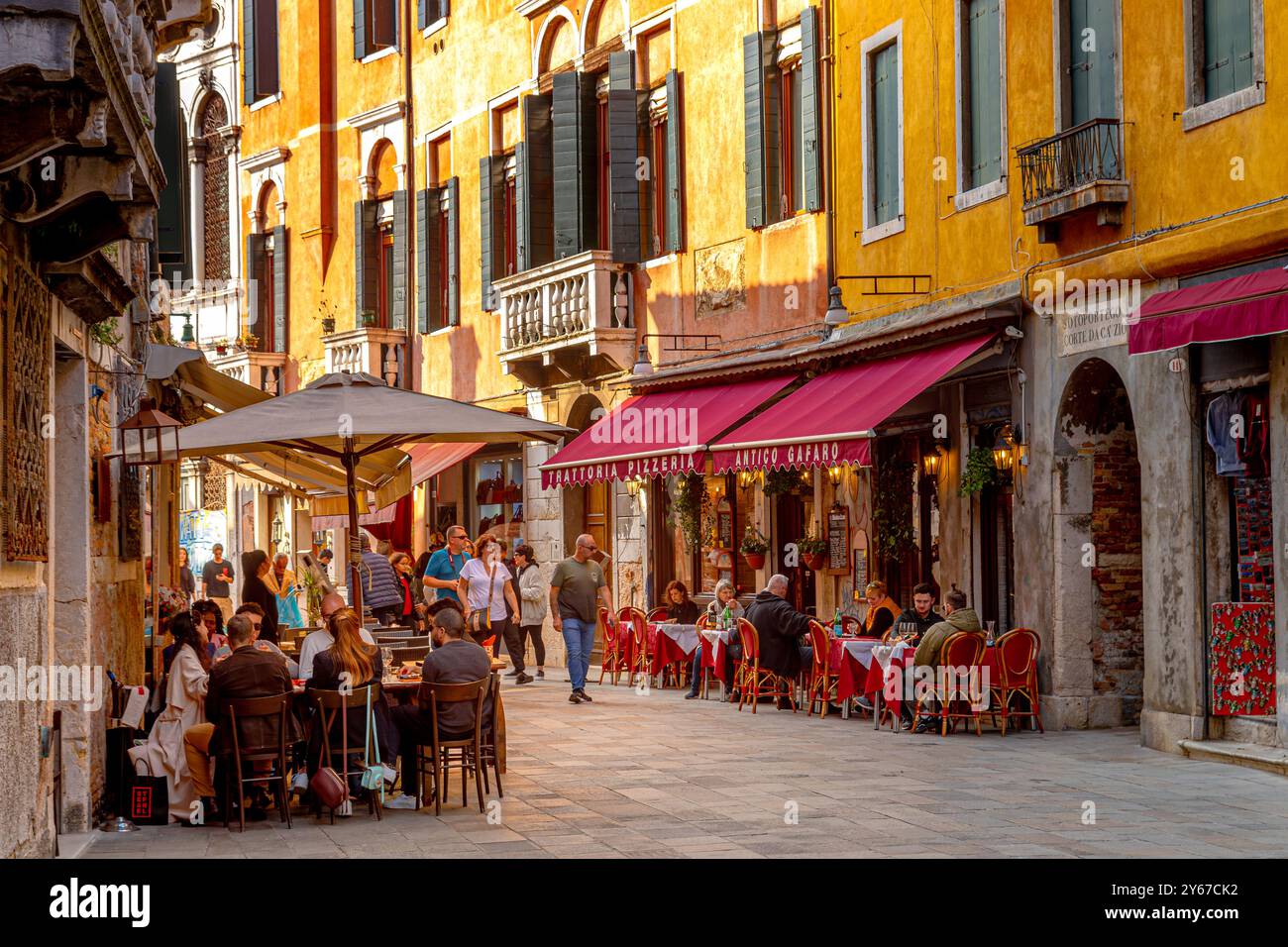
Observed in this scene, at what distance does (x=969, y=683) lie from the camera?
48.7 feet

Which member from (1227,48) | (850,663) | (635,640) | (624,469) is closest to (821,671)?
(850,663)

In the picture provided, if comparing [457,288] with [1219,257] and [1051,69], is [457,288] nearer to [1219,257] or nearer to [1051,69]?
[1051,69]

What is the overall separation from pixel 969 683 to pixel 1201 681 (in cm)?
198

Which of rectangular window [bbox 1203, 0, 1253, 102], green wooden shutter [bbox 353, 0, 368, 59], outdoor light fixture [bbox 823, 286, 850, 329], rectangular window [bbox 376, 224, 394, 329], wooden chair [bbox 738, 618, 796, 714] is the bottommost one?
wooden chair [bbox 738, 618, 796, 714]

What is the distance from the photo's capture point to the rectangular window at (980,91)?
634 inches

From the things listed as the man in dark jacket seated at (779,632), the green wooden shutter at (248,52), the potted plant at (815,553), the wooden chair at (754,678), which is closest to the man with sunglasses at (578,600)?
the wooden chair at (754,678)

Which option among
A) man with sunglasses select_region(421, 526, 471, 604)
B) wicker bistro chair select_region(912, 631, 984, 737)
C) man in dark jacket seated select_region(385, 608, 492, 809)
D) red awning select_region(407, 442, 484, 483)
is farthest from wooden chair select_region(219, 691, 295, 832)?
red awning select_region(407, 442, 484, 483)

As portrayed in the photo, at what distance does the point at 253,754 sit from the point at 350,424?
2423 mm

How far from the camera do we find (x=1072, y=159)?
1466 centimetres

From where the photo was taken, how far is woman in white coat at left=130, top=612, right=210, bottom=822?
36.1ft

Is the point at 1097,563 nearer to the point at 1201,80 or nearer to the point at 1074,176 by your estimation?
the point at 1074,176

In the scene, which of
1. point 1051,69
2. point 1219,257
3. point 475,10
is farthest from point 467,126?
point 1219,257

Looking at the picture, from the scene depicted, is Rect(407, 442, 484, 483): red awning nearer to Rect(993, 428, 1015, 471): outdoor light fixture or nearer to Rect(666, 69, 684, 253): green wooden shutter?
Rect(666, 69, 684, 253): green wooden shutter

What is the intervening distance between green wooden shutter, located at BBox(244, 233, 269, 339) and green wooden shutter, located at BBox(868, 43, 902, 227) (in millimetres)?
17128
